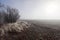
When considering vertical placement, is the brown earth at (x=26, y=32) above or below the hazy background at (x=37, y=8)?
below

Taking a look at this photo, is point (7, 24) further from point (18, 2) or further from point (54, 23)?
point (54, 23)

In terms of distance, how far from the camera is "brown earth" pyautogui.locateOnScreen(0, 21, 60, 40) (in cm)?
145

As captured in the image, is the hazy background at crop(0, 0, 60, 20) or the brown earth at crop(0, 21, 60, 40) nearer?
the brown earth at crop(0, 21, 60, 40)

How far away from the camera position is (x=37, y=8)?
5.28ft

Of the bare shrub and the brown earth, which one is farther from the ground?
the bare shrub

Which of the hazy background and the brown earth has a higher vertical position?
the hazy background

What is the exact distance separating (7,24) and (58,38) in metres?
0.83

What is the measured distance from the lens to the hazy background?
155 centimetres

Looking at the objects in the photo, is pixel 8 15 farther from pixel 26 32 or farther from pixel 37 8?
pixel 37 8

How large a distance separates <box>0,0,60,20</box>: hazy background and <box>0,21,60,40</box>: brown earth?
5.8 inches

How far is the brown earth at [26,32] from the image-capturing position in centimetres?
145

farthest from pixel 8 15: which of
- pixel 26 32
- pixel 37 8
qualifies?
pixel 37 8

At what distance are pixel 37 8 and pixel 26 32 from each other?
16.9 inches

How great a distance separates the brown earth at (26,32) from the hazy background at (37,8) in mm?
147
